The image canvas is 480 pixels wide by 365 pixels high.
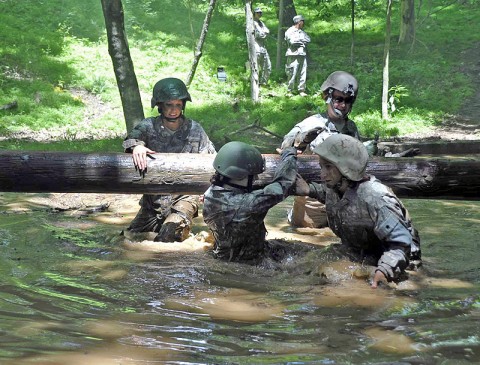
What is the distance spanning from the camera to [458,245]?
8148 mm

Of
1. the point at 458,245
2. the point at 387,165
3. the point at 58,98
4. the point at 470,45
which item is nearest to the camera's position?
the point at 387,165

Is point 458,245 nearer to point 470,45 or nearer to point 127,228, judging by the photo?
point 127,228

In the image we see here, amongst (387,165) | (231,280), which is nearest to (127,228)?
(231,280)

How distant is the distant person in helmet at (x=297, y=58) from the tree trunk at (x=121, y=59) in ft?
35.0

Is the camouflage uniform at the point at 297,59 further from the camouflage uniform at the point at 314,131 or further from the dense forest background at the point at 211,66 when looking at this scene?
the camouflage uniform at the point at 314,131

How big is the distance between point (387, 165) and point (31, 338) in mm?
4285

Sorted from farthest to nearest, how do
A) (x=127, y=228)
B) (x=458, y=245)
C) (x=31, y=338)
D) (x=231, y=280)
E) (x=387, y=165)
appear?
1. (x=127, y=228)
2. (x=458, y=245)
3. (x=387, y=165)
4. (x=231, y=280)
5. (x=31, y=338)

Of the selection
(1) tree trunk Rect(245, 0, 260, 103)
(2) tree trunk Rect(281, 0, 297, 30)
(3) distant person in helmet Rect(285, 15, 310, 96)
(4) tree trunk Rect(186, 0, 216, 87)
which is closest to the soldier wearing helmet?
(1) tree trunk Rect(245, 0, 260, 103)

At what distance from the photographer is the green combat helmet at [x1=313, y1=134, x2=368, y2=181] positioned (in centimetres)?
626

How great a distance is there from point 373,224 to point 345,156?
68 cm

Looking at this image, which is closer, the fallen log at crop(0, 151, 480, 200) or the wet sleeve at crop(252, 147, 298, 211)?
the wet sleeve at crop(252, 147, 298, 211)

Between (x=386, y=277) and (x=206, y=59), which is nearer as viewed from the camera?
(x=386, y=277)

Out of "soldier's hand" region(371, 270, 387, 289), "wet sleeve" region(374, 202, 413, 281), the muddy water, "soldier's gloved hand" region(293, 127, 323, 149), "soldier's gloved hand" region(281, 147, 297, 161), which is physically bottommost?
the muddy water

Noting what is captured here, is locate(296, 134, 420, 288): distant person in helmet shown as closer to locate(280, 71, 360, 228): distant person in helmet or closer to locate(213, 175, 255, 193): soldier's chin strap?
locate(213, 175, 255, 193): soldier's chin strap
